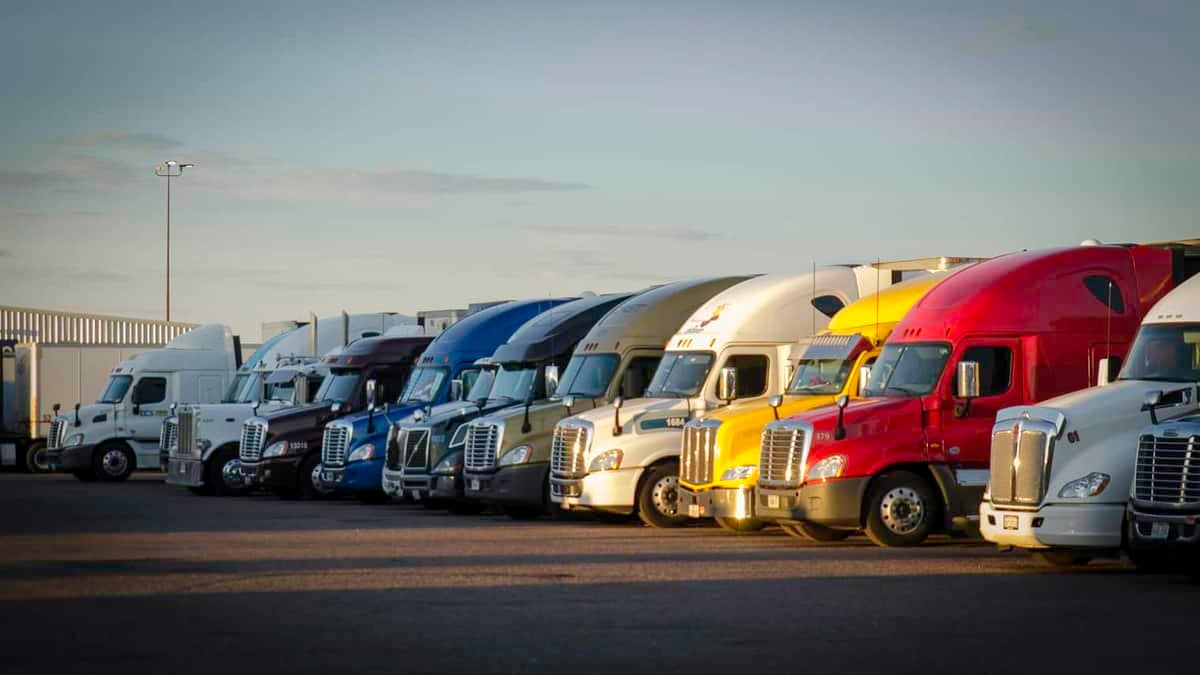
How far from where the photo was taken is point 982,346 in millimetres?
21781

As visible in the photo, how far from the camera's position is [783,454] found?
22062mm

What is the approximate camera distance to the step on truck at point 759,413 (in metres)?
23.5

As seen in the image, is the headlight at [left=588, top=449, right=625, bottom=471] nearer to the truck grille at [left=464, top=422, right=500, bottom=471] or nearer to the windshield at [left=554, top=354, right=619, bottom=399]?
the windshield at [left=554, top=354, right=619, bottom=399]

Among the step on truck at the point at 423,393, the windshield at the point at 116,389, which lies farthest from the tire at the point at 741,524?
the windshield at the point at 116,389

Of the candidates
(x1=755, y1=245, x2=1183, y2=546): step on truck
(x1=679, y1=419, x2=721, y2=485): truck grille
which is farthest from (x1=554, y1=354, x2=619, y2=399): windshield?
(x1=755, y1=245, x2=1183, y2=546): step on truck

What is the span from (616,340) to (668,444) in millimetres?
3066

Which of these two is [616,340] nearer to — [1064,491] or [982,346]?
[982,346]

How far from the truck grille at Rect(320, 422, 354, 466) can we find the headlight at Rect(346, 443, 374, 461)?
0.80ft

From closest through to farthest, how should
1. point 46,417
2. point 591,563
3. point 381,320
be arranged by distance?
point 591,563, point 381,320, point 46,417

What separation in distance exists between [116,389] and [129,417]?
75 cm

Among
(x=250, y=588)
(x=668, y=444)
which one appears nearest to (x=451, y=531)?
(x=668, y=444)

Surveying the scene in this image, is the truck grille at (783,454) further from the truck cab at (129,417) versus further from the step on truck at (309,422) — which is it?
the truck cab at (129,417)

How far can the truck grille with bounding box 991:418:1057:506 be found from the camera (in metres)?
18.2

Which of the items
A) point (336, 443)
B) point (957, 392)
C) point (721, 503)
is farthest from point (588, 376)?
point (957, 392)
